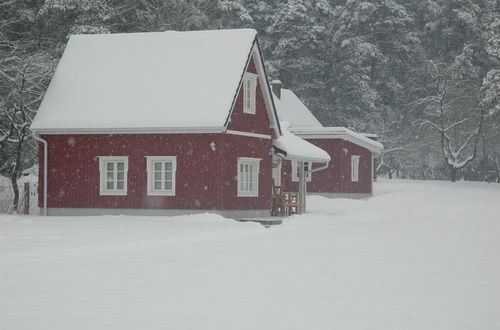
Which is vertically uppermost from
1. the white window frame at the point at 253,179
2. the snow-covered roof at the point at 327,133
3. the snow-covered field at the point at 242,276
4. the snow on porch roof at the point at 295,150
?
the snow-covered roof at the point at 327,133

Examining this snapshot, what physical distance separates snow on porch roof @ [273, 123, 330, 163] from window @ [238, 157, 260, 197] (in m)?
1.26

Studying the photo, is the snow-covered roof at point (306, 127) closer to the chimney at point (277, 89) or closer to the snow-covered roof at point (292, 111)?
the snow-covered roof at point (292, 111)

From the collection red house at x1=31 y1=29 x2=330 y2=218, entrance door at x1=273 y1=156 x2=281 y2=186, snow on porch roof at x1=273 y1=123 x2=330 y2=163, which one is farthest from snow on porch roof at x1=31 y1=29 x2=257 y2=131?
entrance door at x1=273 y1=156 x2=281 y2=186

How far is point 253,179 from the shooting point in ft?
102

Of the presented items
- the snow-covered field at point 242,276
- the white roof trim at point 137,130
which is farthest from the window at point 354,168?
the snow-covered field at point 242,276

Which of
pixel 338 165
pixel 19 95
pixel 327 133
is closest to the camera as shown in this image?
pixel 19 95

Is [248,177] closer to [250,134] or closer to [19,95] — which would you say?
[250,134]

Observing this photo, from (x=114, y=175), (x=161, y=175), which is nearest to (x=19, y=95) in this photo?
(x=114, y=175)

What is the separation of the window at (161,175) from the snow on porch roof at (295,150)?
15.7 ft

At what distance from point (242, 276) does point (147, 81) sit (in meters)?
18.7

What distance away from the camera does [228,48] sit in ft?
101

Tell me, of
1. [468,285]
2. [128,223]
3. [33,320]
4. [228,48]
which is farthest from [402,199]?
[33,320]

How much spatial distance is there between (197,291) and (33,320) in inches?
112

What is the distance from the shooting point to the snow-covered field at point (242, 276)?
948cm
